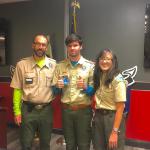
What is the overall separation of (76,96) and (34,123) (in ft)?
1.76

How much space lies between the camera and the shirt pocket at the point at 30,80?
240 centimetres

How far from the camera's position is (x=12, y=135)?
3980 millimetres

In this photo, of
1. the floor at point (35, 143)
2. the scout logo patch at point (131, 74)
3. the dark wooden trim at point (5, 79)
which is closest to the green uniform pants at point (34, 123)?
the floor at point (35, 143)

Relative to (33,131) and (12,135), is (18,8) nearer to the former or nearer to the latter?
(12,135)

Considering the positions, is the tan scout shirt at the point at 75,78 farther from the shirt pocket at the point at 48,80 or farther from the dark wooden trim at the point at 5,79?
the dark wooden trim at the point at 5,79

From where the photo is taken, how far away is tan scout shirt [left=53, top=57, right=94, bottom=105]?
2266 mm

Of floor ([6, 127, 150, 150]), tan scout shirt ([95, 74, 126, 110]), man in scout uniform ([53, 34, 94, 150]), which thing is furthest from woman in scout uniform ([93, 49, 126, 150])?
floor ([6, 127, 150, 150])

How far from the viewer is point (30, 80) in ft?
7.89

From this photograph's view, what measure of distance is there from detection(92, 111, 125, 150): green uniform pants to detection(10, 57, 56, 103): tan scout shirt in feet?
1.91

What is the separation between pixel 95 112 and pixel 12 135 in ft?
7.53

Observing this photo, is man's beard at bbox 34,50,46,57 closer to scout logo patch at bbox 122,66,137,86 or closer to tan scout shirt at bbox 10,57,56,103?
tan scout shirt at bbox 10,57,56,103

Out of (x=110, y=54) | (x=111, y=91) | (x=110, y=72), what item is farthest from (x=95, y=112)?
(x=110, y=54)

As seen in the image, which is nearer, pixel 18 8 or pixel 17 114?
pixel 17 114

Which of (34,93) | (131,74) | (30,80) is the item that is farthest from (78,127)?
(131,74)
